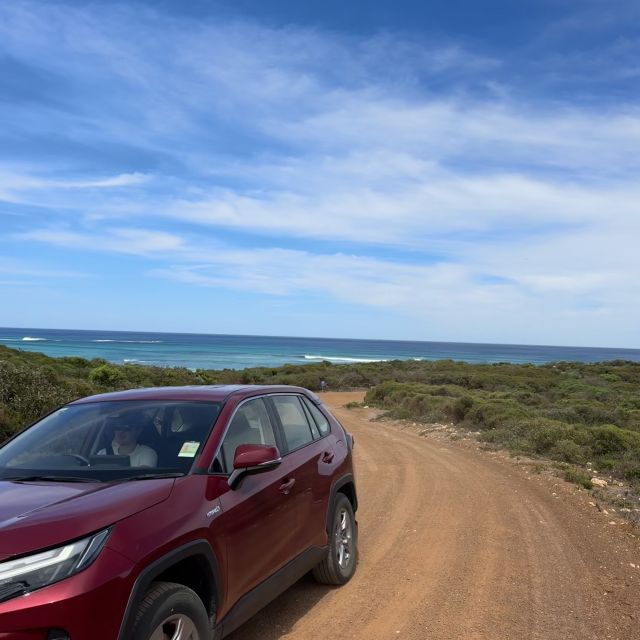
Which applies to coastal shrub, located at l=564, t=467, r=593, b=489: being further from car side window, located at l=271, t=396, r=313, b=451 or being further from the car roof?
the car roof

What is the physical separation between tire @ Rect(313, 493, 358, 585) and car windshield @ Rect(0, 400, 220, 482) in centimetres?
177

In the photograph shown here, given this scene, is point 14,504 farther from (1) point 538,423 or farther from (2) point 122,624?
(1) point 538,423

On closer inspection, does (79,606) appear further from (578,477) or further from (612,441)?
(612,441)

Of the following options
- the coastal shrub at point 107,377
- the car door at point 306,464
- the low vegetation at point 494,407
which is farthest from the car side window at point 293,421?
the coastal shrub at point 107,377

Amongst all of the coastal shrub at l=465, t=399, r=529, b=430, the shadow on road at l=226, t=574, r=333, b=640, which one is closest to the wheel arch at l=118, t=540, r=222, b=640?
the shadow on road at l=226, t=574, r=333, b=640

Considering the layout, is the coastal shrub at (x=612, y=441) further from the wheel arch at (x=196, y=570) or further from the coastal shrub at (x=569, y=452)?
the wheel arch at (x=196, y=570)

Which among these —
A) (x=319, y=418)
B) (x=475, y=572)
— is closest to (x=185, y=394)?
(x=319, y=418)

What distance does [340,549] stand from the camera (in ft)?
18.6

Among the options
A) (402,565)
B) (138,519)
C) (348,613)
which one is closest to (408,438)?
(402,565)

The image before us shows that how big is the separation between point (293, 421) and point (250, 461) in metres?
1.44

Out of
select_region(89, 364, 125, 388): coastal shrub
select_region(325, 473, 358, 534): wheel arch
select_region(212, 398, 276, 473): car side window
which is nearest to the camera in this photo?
select_region(212, 398, 276, 473): car side window

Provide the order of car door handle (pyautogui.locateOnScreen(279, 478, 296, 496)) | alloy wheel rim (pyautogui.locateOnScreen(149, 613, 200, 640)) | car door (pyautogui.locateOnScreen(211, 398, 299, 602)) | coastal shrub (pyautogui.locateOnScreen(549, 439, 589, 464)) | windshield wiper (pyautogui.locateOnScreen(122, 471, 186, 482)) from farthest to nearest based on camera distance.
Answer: coastal shrub (pyautogui.locateOnScreen(549, 439, 589, 464)) < car door handle (pyautogui.locateOnScreen(279, 478, 296, 496)) < car door (pyautogui.locateOnScreen(211, 398, 299, 602)) < windshield wiper (pyautogui.locateOnScreen(122, 471, 186, 482)) < alloy wheel rim (pyautogui.locateOnScreen(149, 613, 200, 640))

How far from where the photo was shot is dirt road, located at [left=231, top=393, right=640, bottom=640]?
4.86 meters

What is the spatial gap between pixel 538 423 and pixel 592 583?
32.3 feet
